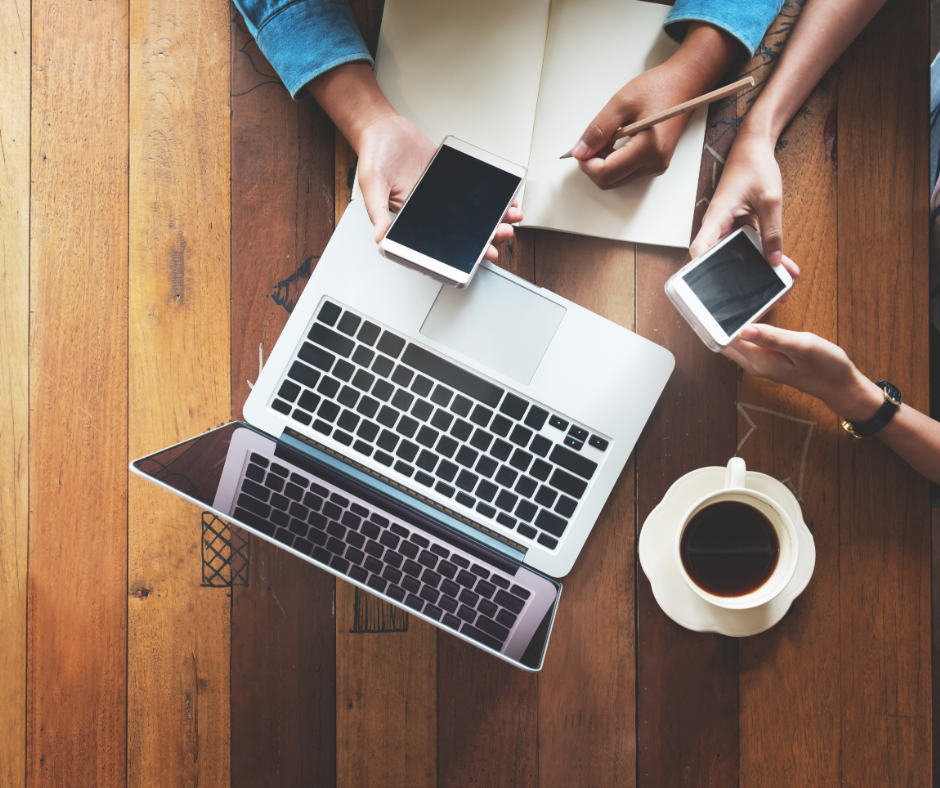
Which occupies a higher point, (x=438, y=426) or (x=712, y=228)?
(x=712, y=228)

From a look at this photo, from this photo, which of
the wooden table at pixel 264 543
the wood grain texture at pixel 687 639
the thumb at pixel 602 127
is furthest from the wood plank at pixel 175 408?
the wood grain texture at pixel 687 639

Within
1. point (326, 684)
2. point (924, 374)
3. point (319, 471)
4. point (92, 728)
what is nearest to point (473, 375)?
point (319, 471)

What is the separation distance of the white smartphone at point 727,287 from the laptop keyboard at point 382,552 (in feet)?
1.29

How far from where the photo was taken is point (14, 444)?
857 mm

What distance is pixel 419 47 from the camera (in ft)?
2.64

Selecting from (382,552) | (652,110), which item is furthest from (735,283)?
(382,552)

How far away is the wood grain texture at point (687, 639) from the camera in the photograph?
0.84m

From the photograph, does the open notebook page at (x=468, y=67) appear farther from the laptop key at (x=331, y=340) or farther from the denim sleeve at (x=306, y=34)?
the laptop key at (x=331, y=340)

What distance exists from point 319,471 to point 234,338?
24cm

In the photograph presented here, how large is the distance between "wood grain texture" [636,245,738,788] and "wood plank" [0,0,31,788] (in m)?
0.87

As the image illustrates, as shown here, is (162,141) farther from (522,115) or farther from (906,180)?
(906,180)

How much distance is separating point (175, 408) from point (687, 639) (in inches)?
31.1

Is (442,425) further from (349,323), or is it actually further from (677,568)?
(677,568)

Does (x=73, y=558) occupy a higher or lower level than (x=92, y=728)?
higher
